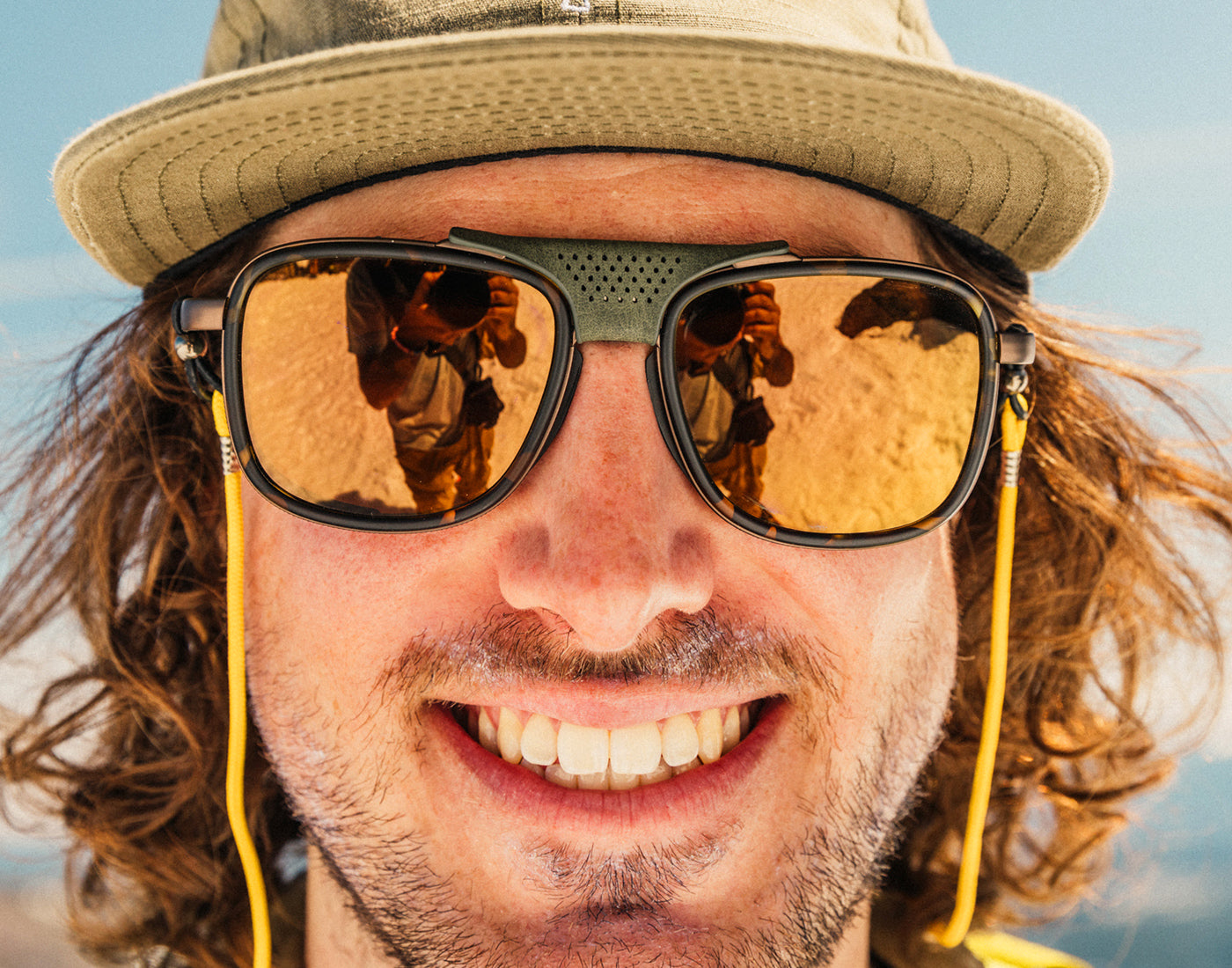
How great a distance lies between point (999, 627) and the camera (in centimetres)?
176

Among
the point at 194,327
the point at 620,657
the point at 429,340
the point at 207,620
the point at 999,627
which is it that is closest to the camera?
the point at 429,340

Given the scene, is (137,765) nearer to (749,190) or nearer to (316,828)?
(316,828)

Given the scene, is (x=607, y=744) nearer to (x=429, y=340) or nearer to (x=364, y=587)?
(x=364, y=587)

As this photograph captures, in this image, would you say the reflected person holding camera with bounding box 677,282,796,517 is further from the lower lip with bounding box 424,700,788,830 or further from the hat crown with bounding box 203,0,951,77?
the lower lip with bounding box 424,700,788,830

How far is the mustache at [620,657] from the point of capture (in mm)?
1434

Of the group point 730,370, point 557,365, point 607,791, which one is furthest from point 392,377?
point 607,791

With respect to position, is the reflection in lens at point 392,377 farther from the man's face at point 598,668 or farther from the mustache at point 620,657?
the mustache at point 620,657

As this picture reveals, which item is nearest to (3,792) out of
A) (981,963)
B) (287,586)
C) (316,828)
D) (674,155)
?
(316,828)

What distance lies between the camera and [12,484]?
2.39 m

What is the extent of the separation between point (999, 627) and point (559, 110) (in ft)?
4.20

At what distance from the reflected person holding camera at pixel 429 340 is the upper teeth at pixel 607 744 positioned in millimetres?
545

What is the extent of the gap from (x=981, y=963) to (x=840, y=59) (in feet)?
7.18

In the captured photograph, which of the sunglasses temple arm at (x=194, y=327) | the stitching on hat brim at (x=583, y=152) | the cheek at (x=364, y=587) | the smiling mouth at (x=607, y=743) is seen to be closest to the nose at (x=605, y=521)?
the cheek at (x=364, y=587)

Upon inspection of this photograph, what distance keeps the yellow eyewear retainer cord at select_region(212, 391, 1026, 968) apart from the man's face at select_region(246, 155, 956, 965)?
48mm
